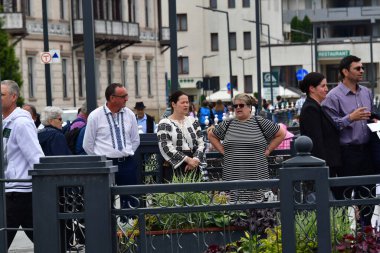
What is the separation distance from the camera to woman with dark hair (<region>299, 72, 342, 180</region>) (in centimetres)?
1339

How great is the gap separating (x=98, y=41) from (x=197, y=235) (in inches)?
2750

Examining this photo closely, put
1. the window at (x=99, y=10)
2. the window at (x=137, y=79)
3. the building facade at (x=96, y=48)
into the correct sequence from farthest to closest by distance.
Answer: the window at (x=137, y=79) < the window at (x=99, y=10) < the building facade at (x=96, y=48)

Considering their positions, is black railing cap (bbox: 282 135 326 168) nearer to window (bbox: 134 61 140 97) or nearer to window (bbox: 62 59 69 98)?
window (bbox: 62 59 69 98)

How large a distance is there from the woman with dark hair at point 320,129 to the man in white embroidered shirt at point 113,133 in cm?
294

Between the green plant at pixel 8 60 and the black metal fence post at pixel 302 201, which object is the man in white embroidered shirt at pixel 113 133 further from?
the green plant at pixel 8 60

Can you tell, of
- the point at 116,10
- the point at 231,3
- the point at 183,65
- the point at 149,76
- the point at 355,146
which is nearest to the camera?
the point at 355,146

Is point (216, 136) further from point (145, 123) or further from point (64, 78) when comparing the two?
point (64, 78)

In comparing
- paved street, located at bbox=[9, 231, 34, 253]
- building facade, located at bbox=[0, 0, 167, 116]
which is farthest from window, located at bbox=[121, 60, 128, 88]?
paved street, located at bbox=[9, 231, 34, 253]

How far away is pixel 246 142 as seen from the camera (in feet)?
47.2

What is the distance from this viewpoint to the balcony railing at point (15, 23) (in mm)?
68750

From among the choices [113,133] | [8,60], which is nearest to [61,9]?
[8,60]

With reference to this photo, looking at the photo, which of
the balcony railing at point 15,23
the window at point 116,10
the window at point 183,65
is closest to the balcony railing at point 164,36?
the window at point 116,10

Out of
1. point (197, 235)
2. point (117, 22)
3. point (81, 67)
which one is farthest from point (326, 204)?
point (117, 22)

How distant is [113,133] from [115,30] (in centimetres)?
6574
